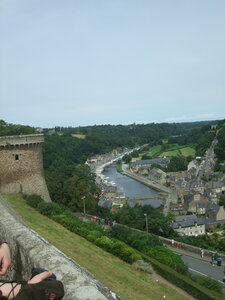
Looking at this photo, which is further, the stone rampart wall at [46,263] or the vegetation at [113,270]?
the vegetation at [113,270]

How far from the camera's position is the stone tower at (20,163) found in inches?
704

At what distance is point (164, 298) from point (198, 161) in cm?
10380

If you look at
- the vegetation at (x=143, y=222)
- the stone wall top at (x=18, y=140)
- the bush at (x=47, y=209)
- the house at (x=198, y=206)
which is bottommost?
the house at (x=198, y=206)

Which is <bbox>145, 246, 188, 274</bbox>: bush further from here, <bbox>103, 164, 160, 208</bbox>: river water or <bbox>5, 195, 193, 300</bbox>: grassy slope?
<bbox>103, 164, 160, 208</bbox>: river water

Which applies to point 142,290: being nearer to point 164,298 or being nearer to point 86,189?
point 164,298

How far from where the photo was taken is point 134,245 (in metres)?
18.5

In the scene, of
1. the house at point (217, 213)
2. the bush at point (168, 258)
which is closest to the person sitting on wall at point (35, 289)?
the bush at point (168, 258)

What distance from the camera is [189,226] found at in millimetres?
42844

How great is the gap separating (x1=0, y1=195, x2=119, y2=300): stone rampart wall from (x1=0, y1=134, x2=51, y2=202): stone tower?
13159 millimetres

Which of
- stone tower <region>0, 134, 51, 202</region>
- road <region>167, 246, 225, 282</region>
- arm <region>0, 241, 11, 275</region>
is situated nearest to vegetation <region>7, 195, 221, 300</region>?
stone tower <region>0, 134, 51, 202</region>

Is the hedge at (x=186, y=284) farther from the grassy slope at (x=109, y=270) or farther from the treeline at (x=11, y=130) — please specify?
the treeline at (x=11, y=130)

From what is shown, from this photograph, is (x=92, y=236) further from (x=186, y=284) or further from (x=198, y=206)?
(x=198, y=206)

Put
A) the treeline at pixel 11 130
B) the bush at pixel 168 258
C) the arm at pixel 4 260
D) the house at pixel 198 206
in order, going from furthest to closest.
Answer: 1. the house at pixel 198 206
2. the treeline at pixel 11 130
3. the bush at pixel 168 258
4. the arm at pixel 4 260

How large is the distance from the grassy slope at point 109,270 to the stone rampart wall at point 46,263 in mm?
4982
